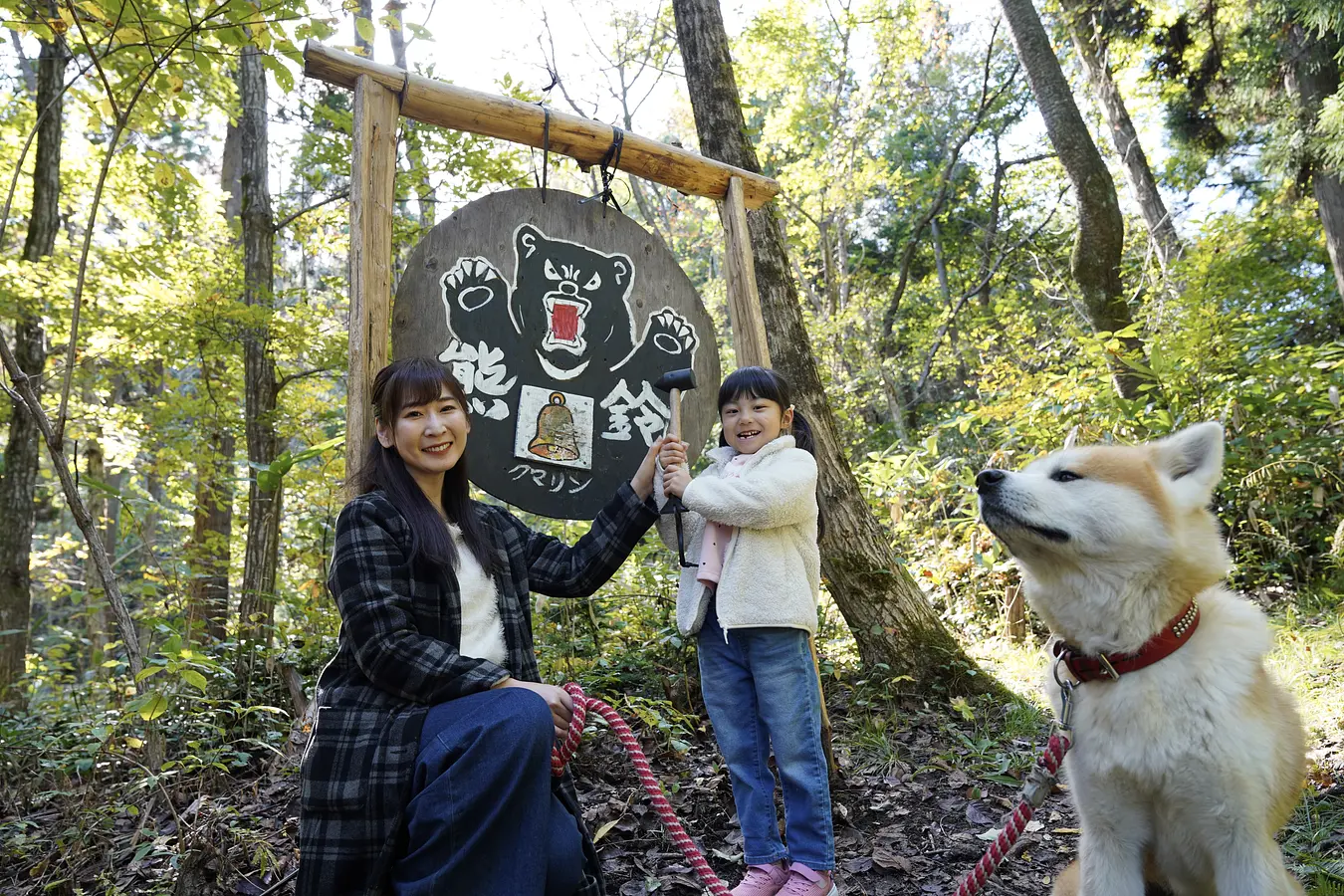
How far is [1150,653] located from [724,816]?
2134mm

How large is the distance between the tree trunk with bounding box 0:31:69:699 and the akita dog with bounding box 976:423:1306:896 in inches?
287

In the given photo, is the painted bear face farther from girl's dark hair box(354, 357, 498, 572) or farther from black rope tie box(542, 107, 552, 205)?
girl's dark hair box(354, 357, 498, 572)

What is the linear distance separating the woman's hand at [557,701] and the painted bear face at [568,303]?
1276 mm

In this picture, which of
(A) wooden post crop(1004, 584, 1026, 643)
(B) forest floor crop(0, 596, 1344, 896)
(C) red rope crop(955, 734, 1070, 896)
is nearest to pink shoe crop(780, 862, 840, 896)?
(B) forest floor crop(0, 596, 1344, 896)

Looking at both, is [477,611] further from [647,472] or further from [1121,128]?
[1121,128]

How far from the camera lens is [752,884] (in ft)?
8.66

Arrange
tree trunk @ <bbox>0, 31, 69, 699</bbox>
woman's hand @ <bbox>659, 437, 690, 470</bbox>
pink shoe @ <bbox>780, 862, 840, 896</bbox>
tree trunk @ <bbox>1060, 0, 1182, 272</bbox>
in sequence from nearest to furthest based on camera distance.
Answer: pink shoe @ <bbox>780, 862, 840, 896</bbox> → woman's hand @ <bbox>659, 437, 690, 470</bbox> → tree trunk @ <bbox>0, 31, 69, 699</bbox> → tree trunk @ <bbox>1060, 0, 1182, 272</bbox>

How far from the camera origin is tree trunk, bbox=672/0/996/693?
475 centimetres

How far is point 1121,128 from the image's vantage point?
936 cm

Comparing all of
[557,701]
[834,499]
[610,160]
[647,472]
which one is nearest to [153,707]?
[557,701]

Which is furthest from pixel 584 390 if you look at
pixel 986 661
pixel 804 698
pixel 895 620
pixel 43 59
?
pixel 43 59

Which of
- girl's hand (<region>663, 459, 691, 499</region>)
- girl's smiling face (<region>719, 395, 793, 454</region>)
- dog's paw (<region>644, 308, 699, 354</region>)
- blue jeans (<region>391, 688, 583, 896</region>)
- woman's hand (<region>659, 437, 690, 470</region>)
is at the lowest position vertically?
blue jeans (<region>391, 688, 583, 896</region>)

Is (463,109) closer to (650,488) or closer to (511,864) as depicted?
(650,488)

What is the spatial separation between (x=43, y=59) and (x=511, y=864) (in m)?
7.74
